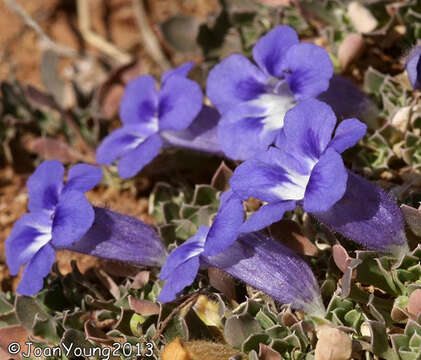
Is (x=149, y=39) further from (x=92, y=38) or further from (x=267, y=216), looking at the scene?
(x=267, y=216)

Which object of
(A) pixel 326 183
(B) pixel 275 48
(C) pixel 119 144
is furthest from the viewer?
(C) pixel 119 144

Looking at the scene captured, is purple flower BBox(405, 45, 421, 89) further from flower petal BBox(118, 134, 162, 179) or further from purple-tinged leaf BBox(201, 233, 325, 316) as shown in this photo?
flower petal BBox(118, 134, 162, 179)

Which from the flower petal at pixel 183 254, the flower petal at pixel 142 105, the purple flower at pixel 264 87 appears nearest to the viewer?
the flower petal at pixel 183 254

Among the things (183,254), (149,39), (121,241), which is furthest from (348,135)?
(149,39)

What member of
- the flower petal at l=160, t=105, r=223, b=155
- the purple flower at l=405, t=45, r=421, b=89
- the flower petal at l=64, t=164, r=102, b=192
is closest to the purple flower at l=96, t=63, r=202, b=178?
the flower petal at l=160, t=105, r=223, b=155

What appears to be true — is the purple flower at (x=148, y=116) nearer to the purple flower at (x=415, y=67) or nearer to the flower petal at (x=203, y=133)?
the flower petal at (x=203, y=133)

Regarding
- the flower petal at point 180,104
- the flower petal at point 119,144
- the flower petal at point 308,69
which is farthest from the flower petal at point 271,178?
the flower petal at point 119,144

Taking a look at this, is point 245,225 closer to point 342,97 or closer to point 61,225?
point 61,225
